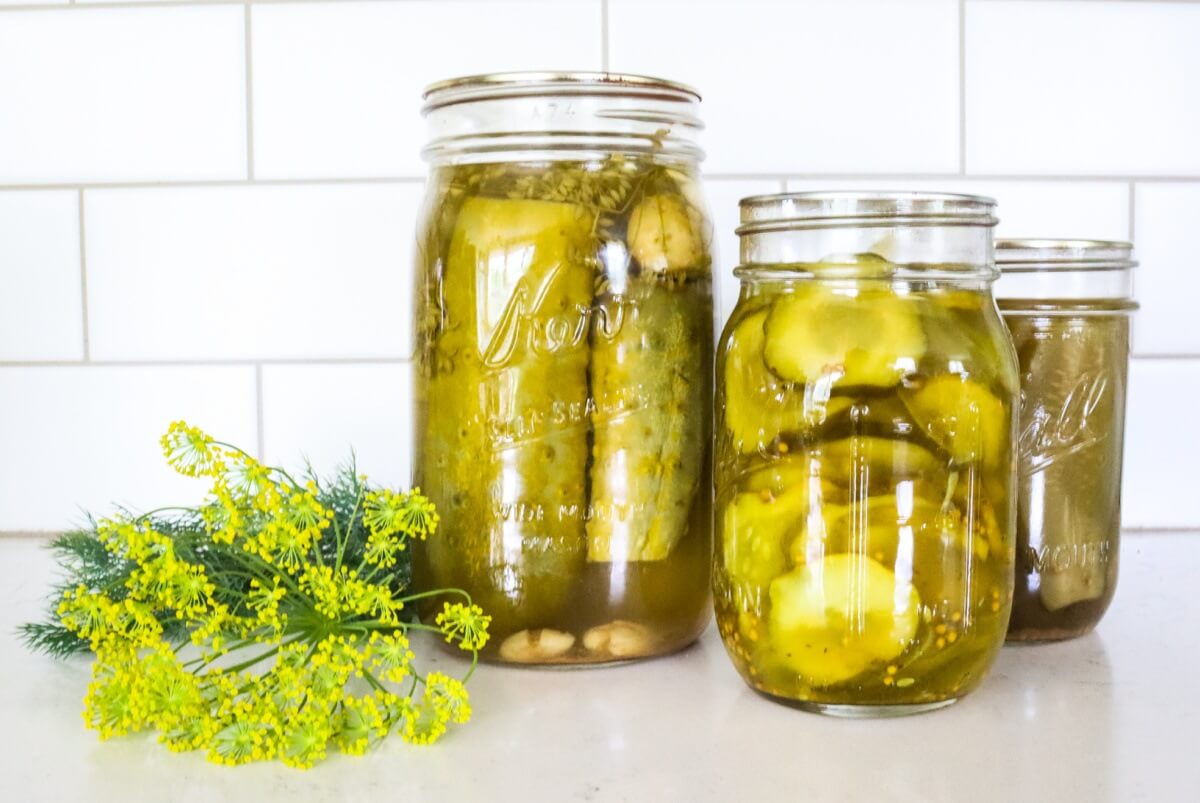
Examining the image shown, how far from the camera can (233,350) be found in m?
0.97

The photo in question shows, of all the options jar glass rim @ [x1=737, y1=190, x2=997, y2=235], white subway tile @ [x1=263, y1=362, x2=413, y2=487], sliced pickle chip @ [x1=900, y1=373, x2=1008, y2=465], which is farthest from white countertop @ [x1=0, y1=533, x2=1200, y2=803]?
white subway tile @ [x1=263, y1=362, x2=413, y2=487]

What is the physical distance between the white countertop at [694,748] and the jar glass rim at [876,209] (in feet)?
0.81

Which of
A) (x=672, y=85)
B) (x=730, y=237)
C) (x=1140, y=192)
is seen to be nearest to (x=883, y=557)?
(x=672, y=85)

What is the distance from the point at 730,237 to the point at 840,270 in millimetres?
405

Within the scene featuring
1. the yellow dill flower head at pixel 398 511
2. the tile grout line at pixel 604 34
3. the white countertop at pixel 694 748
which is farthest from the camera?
the tile grout line at pixel 604 34

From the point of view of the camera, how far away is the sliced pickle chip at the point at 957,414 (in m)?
0.53

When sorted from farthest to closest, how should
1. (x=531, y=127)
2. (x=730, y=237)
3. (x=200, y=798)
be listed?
(x=730, y=237) → (x=531, y=127) → (x=200, y=798)

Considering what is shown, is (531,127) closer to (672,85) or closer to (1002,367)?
(672,85)

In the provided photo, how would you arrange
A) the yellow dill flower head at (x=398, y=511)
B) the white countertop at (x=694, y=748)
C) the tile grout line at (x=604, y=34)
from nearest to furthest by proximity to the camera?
the white countertop at (x=694, y=748)
the yellow dill flower head at (x=398, y=511)
the tile grout line at (x=604, y=34)

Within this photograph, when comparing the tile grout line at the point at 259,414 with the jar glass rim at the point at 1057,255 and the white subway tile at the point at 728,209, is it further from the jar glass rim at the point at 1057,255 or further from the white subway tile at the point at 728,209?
the jar glass rim at the point at 1057,255

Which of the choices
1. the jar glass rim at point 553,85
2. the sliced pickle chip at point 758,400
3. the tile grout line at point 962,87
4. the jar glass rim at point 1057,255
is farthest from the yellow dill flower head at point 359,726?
the tile grout line at point 962,87

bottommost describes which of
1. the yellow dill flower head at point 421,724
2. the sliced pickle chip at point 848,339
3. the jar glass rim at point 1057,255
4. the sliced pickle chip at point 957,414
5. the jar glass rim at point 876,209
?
the yellow dill flower head at point 421,724

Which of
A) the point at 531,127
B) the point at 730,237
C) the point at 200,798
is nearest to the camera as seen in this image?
the point at 200,798

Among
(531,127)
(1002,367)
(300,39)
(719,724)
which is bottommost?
(719,724)
